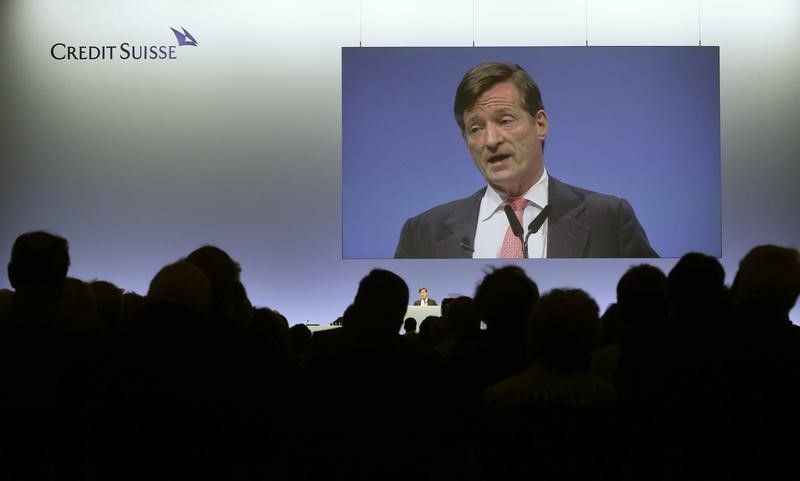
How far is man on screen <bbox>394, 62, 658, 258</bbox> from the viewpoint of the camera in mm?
10367

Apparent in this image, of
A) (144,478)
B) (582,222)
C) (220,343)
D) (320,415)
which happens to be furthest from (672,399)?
(582,222)

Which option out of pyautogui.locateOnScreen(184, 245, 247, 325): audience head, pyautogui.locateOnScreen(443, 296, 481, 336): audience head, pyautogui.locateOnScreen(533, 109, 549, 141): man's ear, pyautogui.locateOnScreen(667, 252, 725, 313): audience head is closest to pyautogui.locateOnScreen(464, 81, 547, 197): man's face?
pyautogui.locateOnScreen(533, 109, 549, 141): man's ear

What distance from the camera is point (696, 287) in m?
2.63

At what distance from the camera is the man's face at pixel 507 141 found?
10.3 m

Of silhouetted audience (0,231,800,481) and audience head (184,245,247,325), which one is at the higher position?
audience head (184,245,247,325)

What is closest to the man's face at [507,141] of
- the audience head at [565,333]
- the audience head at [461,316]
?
the audience head at [461,316]

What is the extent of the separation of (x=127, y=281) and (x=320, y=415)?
29.8ft

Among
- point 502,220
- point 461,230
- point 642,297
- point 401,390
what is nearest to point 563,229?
point 502,220

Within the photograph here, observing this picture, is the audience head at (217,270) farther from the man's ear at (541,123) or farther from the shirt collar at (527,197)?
the man's ear at (541,123)

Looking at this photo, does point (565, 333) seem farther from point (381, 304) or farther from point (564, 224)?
point (564, 224)

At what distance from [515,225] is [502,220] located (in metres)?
0.15

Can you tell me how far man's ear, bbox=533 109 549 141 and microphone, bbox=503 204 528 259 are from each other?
Answer: 0.84 m

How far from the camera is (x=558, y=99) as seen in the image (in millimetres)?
10477

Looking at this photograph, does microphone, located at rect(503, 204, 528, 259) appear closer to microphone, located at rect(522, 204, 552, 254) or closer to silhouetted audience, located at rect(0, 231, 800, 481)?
microphone, located at rect(522, 204, 552, 254)
